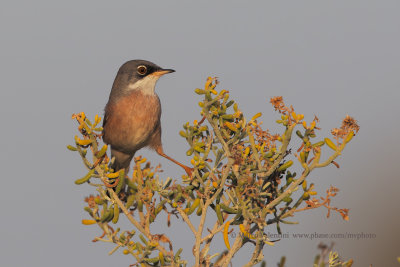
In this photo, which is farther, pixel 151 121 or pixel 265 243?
pixel 151 121

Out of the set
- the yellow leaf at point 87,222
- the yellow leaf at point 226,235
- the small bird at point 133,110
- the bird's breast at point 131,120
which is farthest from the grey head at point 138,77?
the yellow leaf at point 226,235

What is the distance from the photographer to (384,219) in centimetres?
1326

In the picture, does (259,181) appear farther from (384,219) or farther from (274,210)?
(384,219)

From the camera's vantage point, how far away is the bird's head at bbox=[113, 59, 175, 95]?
28.3 feet

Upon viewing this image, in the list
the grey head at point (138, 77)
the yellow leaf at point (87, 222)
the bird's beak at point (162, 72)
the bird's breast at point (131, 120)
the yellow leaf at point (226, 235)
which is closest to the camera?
the yellow leaf at point (226, 235)

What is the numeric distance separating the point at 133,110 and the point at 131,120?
6.5 inches

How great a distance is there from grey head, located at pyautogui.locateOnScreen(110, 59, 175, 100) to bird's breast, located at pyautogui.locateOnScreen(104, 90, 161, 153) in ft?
0.37

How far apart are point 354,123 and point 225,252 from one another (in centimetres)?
203

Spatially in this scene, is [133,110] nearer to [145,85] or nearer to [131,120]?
Answer: [131,120]

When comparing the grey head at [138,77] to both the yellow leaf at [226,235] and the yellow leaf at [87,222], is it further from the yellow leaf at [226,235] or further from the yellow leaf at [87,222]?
the yellow leaf at [226,235]

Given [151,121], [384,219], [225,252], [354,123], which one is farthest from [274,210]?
[384,219]

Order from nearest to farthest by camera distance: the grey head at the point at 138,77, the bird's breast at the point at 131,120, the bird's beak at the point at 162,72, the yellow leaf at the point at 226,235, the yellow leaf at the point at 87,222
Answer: the yellow leaf at the point at 226,235 → the yellow leaf at the point at 87,222 → the bird's breast at the point at 131,120 → the bird's beak at the point at 162,72 → the grey head at the point at 138,77

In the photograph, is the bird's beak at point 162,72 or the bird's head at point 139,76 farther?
the bird's head at point 139,76

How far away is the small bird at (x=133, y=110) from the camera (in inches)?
330
